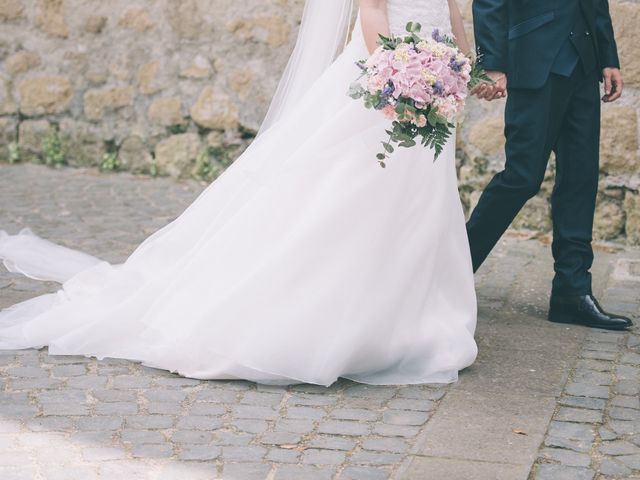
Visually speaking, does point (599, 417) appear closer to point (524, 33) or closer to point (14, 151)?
point (524, 33)

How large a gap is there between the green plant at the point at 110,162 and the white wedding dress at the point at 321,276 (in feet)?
10.5

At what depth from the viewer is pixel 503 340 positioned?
177 inches

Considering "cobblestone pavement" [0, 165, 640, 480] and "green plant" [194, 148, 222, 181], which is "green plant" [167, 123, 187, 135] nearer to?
"green plant" [194, 148, 222, 181]

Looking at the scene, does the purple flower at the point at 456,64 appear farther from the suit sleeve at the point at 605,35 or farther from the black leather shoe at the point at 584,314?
the black leather shoe at the point at 584,314

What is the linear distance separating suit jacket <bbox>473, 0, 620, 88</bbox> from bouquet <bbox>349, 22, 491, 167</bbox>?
627 mm

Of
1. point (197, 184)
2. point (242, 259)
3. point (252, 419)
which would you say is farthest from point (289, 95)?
point (197, 184)

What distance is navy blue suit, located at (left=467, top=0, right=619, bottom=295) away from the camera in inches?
174

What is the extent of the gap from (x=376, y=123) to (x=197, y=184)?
3.28 m

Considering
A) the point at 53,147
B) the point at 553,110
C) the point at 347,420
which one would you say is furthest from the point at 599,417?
the point at 53,147

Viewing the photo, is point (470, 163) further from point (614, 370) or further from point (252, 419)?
point (252, 419)

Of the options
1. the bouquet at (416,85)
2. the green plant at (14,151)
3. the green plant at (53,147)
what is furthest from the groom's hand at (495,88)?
the green plant at (14,151)

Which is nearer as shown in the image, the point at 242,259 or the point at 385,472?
the point at 385,472

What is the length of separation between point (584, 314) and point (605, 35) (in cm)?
115

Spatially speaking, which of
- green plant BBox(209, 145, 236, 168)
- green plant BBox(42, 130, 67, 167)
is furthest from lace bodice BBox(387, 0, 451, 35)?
green plant BBox(42, 130, 67, 167)
